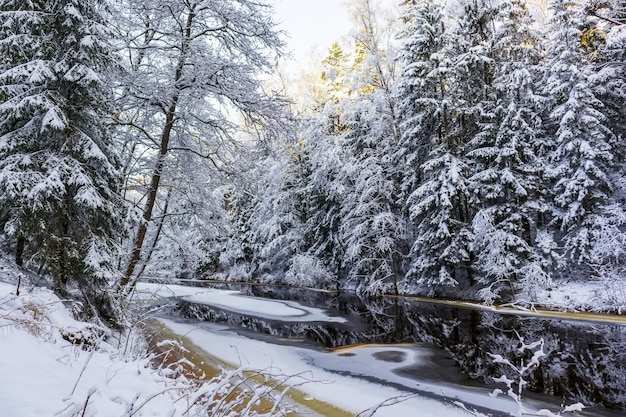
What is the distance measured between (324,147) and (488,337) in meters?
13.5

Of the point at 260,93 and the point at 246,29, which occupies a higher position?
the point at 246,29

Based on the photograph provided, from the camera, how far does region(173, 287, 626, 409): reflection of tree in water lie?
22.4 ft

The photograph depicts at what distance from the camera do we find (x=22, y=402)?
159cm

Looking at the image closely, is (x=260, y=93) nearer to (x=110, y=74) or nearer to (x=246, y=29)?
(x=246, y=29)

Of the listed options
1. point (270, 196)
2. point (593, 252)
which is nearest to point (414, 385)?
point (593, 252)

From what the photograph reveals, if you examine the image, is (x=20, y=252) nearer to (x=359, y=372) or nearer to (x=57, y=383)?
(x=57, y=383)

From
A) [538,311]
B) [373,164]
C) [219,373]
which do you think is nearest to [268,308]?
[373,164]

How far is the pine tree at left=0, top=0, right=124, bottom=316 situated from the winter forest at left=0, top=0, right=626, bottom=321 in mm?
35

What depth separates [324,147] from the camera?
821 inches

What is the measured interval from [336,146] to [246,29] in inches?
530

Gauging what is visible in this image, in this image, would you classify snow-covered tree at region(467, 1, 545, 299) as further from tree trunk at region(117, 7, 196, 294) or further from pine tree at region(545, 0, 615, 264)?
tree trunk at region(117, 7, 196, 294)

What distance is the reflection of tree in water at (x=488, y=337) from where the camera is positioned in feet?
22.4

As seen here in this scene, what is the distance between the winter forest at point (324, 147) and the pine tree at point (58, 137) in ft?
0.12

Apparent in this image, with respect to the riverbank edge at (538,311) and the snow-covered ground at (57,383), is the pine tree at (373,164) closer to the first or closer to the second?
the riverbank edge at (538,311)
